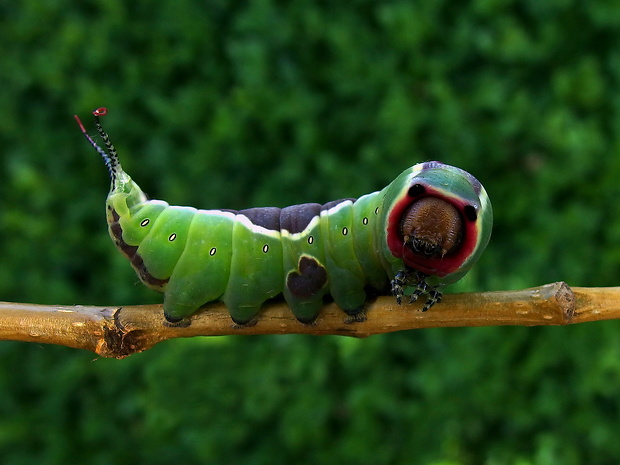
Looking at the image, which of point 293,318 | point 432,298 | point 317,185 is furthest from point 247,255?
point 317,185

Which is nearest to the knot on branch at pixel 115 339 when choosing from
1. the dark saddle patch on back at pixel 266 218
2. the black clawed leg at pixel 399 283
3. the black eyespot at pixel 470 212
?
the dark saddle patch on back at pixel 266 218

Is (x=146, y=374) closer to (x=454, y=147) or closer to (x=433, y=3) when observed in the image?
(x=454, y=147)

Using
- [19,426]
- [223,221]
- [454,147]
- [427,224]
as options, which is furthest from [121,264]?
[427,224]

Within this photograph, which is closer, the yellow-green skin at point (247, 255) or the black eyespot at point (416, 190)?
the black eyespot at point (416, 190)

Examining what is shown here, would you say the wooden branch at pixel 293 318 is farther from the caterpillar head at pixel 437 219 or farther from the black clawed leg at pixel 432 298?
the caterpillar head at pixel 437 219

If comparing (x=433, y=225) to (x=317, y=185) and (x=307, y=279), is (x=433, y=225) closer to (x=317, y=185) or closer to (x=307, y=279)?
(x=307, y=279)

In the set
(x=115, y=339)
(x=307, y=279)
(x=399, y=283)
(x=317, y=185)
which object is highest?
(x=399, y=283)

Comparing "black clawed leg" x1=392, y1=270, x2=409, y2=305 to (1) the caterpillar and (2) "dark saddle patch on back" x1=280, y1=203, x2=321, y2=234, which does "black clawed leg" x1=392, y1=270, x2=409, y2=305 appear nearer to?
(1) the caterpillar
